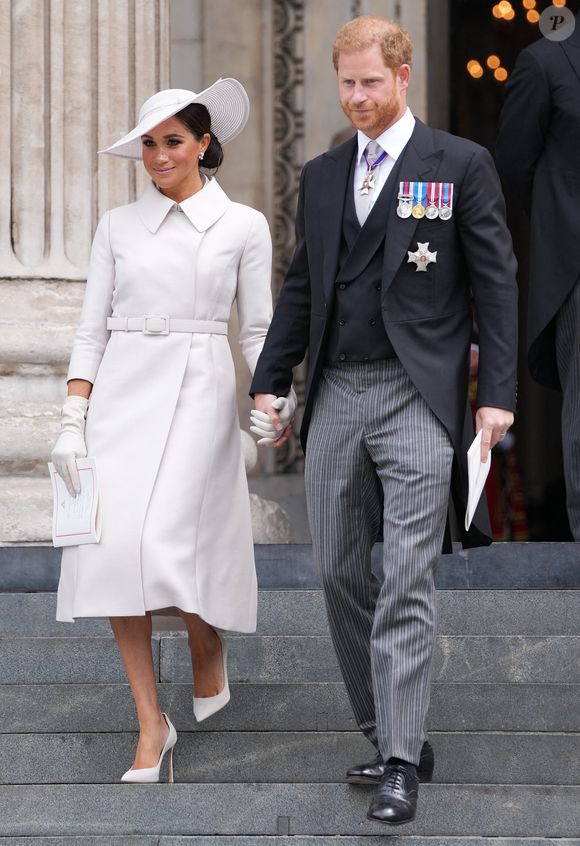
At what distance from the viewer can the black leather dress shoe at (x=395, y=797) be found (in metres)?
4.02

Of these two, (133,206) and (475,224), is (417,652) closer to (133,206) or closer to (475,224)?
(475,224)

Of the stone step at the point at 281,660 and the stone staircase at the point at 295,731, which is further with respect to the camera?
the stone step at the point at 281,660

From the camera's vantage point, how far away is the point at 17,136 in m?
7.67

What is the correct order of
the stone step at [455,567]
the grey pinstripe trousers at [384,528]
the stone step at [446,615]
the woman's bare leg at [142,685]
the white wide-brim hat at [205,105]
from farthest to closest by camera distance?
the stone step at [455,567] → the stone step at [446,615] → the white wide-brim hat at [205,105] → the woman's bare leg at [142,685] → the grey pinstripe trousers at [384,528]

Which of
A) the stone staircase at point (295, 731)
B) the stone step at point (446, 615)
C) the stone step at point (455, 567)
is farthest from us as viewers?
the stone step at point (455, 567)

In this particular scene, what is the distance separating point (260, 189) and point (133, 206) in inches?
212

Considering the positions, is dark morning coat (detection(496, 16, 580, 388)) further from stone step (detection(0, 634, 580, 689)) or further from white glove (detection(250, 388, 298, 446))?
white glove (detection(250, 388, 298, 446))

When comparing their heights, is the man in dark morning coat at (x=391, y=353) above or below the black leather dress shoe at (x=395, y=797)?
above

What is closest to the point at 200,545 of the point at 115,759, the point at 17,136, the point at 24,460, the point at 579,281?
the point at 115,759

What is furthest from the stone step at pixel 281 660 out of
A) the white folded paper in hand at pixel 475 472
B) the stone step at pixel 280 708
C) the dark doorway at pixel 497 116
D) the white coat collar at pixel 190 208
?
the dark doorway at pixel 497 116

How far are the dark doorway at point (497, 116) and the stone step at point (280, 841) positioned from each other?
910 cm

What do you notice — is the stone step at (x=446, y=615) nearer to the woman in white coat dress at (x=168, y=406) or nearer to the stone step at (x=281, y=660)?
the stone step at (x=281, y=660)

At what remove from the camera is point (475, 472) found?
425 centimetres

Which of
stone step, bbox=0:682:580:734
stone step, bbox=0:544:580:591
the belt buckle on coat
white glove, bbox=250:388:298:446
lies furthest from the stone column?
white glove, bbox=250:388:298:446
